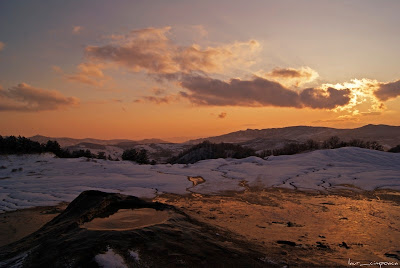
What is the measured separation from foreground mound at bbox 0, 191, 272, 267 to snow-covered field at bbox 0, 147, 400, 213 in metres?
4.57

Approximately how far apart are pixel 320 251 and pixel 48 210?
6.94m

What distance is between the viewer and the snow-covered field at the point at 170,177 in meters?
9.57

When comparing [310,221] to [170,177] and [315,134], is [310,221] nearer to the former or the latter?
[170,177]

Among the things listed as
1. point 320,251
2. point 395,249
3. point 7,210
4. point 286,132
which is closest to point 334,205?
point 395,249

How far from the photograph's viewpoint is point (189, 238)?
3.96 metres

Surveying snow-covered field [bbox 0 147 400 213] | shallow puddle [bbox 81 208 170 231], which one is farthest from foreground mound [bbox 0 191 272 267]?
snow-covered field [bbox 0 147 400 213]

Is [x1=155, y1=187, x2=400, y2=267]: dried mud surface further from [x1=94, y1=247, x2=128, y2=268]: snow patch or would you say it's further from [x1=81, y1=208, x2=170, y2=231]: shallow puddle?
[x1=94, y1=247, x2=128, y2=268]: snow patch

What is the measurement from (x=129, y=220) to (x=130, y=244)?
1.09 meters

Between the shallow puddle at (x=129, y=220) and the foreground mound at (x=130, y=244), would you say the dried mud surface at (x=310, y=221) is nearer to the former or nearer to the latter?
the foreground mound at (x=130, y=244)

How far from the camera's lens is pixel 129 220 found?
4.39 meters

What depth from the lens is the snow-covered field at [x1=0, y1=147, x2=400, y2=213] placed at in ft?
31.4

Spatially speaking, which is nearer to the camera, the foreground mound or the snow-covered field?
the foreground mound

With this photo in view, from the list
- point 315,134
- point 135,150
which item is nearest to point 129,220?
point 135,150

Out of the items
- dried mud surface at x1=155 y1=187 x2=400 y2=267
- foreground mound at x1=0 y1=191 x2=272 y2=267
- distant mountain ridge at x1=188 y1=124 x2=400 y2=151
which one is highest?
distant mountain ridge at x1=188 y1=124 x2=400 y2=151
